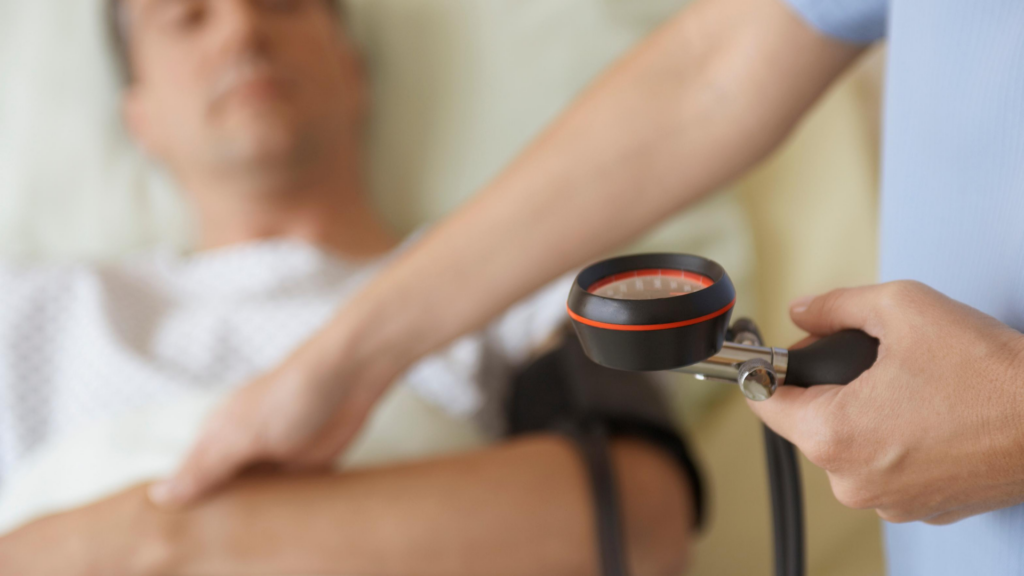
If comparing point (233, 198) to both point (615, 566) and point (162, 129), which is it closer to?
point (162, 129)

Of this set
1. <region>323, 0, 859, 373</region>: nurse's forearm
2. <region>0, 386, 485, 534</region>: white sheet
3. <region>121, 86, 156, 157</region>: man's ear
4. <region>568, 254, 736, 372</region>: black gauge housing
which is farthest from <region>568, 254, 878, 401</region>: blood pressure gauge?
<region>121, 86, 156, 157</region>: man's ear

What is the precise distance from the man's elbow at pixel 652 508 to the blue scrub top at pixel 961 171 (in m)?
0.38

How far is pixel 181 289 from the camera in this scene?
1317 millimetres

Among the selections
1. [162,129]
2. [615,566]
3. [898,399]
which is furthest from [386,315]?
[162,129]

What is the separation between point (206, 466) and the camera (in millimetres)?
828

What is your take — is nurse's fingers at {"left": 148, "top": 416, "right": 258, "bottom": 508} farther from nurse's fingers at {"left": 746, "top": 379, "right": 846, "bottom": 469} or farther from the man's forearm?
nurse's fingers at {"left": 746, "top": 379, "right": 846, "bottom": 469}

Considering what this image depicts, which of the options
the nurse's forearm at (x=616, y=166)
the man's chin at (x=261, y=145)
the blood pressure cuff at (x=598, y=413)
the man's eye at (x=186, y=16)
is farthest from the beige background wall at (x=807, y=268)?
the man's eye at (x=186, y=16)

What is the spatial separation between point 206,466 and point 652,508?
51 cm

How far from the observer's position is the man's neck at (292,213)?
137 centimetres

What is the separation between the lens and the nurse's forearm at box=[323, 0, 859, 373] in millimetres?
656

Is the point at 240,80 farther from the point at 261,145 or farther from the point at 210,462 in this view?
Answer: the point at 210,462

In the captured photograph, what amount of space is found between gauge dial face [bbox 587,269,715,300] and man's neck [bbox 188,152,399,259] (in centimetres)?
95

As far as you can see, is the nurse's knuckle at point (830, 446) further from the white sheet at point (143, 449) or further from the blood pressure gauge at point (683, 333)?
the white sheet at point (143, 449)

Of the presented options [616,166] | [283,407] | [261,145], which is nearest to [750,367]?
[616,166]
